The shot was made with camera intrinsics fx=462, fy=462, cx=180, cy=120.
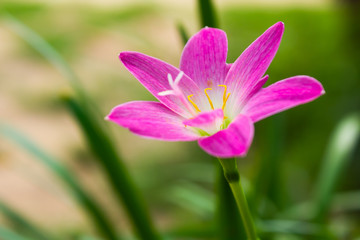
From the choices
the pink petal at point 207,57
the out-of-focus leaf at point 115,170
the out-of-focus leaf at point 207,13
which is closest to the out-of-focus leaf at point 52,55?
the out-of-focus leaf at point 115,170

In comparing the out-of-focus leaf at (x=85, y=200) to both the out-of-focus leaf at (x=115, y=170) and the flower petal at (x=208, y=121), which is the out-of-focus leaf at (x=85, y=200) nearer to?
the out-of-focus leaf at (x=115, y=170)

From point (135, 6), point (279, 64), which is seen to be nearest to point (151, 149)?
point (279, 64)

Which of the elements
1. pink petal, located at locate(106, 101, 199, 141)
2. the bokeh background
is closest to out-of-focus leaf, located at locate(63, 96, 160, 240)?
the bokeh background

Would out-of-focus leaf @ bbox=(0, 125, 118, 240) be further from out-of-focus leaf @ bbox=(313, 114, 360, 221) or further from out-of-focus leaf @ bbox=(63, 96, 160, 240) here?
out-of-focus leaf @ bbox=(313, 114, 360, 221)

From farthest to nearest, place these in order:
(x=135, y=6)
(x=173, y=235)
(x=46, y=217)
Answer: (x=135, y=6) → (x=46, y=217) → (x=173, y=235)

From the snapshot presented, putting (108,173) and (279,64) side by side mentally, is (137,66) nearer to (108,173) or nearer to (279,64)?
(108,173)
